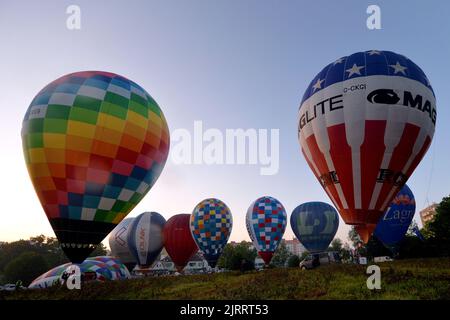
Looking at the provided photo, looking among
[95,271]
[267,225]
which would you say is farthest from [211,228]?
[95,271]

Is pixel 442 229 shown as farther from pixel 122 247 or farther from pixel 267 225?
pixel 122 247

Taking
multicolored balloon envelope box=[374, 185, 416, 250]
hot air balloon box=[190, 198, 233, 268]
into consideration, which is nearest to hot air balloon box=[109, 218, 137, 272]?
hot air balloon box=[190, 198, 233, 268]

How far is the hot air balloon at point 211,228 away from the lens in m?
31.4

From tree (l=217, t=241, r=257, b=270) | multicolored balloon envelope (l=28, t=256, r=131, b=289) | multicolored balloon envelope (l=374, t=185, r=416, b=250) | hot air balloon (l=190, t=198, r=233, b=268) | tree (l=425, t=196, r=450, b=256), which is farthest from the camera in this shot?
tree (l=425, t=196, r=450, b=256)

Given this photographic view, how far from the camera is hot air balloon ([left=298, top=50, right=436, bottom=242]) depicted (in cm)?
1334

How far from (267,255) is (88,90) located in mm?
23821

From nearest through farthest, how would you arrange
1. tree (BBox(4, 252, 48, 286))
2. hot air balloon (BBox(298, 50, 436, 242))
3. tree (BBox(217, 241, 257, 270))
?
hot air balloon (BBox(298, 50, 436, 242)) < tree (BBox(217, 241, 257, 270)) < tree (BBox(4, 252, 48, 286))

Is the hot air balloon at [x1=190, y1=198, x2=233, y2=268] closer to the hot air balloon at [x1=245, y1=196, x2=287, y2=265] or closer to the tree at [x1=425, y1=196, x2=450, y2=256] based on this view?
the hot air balloon at [x1=245, y1=196, x2=287, y2=265]

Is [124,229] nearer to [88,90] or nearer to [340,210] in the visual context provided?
[88,90]

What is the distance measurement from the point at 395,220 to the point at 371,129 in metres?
18.9

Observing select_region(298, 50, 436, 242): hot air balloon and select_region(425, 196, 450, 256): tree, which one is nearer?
select_region(298, 50, 436, 242): hot air balloon

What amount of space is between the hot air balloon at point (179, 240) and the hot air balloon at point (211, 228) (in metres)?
2.74

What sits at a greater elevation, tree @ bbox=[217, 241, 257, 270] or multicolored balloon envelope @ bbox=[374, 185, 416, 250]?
multicolored balloon envelope @ bbox=[374, 185, 416, 250]

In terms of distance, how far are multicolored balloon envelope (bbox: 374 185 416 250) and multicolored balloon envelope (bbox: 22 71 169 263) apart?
22.8m
